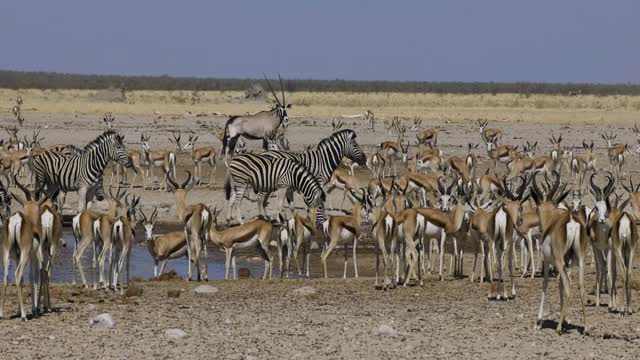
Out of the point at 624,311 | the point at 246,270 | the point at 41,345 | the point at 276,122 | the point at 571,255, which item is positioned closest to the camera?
the point at 41,345

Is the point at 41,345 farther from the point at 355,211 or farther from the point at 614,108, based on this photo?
the point at 614,108

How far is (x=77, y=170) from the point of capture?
815 inches

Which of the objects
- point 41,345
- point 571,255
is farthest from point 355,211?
point 41,345

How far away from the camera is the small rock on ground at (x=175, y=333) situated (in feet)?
34.3

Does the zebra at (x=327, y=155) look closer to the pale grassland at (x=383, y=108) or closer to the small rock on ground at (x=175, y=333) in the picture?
the small rock on ground at (x=175, y=333)

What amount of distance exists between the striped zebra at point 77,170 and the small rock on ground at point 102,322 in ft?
31.1

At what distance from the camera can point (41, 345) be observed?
1013 cm

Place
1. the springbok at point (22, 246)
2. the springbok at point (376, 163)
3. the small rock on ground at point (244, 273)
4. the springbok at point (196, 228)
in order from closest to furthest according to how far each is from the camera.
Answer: the springbok at point (22, 246), the springbok at point (196, 228), the small rock on ground at point (244, 273), the springbok at point (376, 163)

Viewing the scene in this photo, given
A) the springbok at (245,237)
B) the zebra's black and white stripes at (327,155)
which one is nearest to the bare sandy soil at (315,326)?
the springbok at (245,237)

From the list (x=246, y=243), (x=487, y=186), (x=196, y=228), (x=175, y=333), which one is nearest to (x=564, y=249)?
(x=175, y=333)

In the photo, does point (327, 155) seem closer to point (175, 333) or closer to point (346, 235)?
point (346, 235)

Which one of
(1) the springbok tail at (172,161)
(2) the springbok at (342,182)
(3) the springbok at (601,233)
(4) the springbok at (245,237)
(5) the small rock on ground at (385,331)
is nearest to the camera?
(5) the small rock on ground at (385,331)

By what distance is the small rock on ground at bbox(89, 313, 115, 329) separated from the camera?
10875mm

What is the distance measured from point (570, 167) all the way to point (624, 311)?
1597 centimetres
